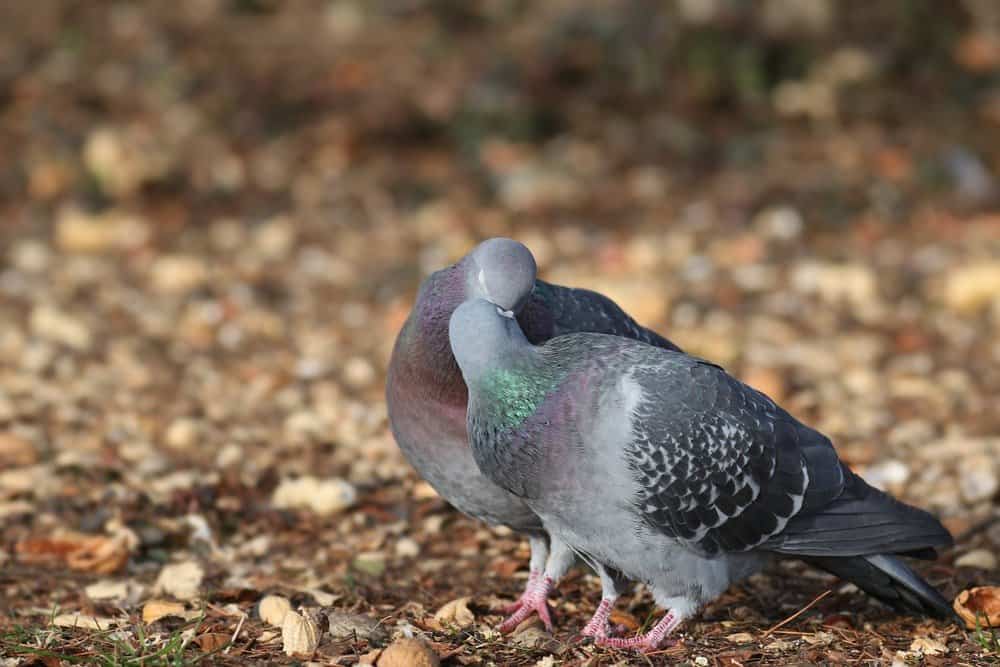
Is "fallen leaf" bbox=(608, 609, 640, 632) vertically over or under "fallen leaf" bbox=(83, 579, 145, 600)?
over

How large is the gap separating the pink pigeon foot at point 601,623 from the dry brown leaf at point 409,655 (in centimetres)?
55

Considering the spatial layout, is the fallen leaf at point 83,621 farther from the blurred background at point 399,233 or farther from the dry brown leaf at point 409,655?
the dry brown leaf at point 409,655

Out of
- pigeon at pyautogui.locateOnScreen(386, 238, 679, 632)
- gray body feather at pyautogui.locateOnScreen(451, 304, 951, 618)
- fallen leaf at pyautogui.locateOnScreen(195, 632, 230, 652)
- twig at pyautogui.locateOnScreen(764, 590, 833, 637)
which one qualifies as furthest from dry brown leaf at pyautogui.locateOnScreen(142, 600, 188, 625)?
twig at pyautogui.locateOnScreen(764, 590, 833, 637)

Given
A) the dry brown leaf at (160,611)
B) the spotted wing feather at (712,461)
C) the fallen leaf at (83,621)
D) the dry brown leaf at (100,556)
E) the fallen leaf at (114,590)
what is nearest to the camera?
the spotted wing feather at (712,461)

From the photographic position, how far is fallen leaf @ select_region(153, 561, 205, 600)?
4.44 metres

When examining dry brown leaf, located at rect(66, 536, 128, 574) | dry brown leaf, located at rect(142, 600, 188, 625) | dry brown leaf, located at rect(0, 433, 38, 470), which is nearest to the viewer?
dry brown leaf, located at rect(142, 600, 188, 625)

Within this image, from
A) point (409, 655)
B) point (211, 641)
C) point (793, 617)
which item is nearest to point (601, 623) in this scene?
point (793, 617)

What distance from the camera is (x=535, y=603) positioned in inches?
162

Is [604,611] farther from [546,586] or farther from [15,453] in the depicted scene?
[15,453]

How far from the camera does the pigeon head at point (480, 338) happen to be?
3.49 meters

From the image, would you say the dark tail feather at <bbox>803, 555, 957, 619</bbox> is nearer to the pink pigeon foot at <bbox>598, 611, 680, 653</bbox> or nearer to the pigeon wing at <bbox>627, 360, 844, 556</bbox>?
the pigeon wing at <bbox>627, 360, 844, 556</bbox>

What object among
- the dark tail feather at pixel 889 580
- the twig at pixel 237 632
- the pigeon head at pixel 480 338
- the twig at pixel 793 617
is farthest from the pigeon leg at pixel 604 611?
the twig at pixel 237 632

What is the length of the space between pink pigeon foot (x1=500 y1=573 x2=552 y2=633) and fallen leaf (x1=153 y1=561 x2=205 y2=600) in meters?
1.02

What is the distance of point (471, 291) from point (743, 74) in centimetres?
637
